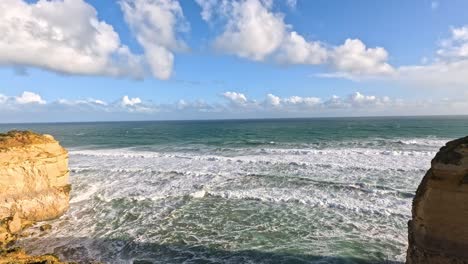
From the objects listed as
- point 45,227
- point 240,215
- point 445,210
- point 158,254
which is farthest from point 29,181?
point 445,210

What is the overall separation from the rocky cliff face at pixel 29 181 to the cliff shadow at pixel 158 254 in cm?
193

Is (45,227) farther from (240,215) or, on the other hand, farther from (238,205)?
(238,205)

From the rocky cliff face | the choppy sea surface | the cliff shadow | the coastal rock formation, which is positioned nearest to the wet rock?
the choppy sea surface

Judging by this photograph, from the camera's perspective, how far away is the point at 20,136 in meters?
16.1

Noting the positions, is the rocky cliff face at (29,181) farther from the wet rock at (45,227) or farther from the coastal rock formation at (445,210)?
the coastal rock formation at (445,210)

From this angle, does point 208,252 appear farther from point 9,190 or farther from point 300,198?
point 9,190

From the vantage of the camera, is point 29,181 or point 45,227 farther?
point 29,181

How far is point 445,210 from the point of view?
757 cm

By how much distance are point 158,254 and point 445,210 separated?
8.68m

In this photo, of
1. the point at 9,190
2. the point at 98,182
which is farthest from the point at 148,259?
the point at 98,182

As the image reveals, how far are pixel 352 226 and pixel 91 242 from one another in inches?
395

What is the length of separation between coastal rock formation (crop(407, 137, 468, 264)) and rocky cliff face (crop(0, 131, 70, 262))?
13700mm

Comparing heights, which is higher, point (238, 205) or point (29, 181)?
point (29, 181)

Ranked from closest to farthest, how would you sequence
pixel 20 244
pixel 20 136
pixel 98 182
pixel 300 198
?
pixel 20 244 → pixel 20 136 → pixel 300 198 → pixel 98 182
